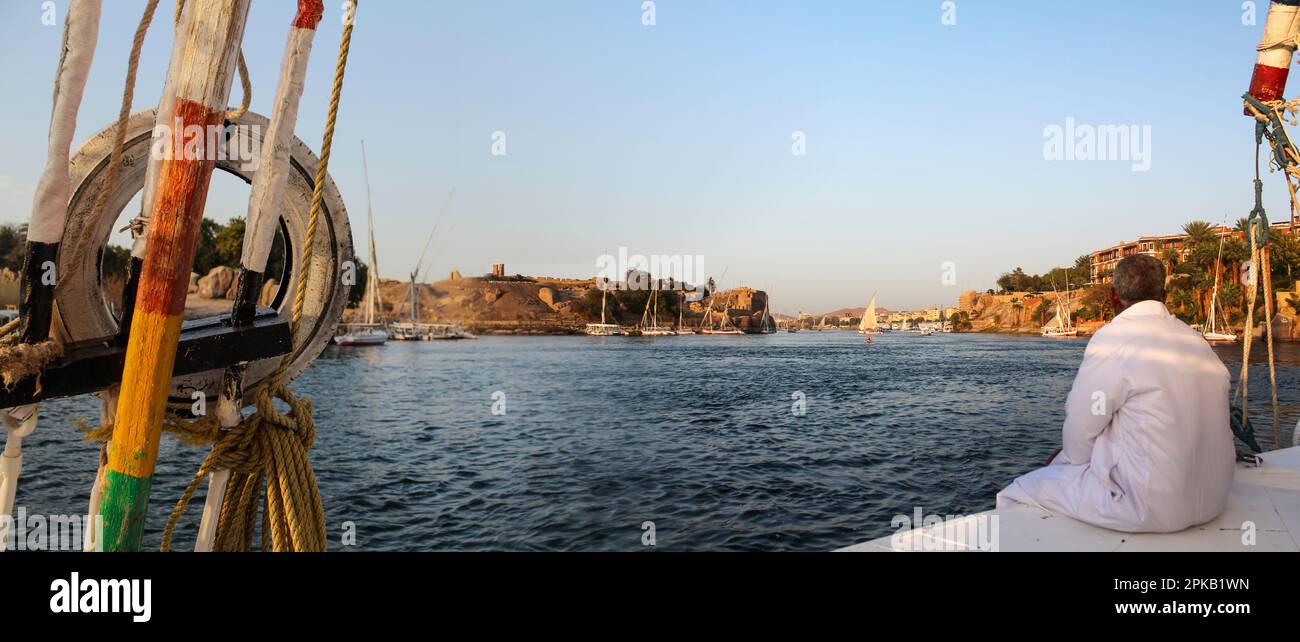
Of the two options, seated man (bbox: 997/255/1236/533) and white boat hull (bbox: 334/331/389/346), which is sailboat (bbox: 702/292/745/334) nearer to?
white boat hull (bbox: 334/331/389/346)

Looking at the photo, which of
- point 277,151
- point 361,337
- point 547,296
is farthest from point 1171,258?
point 547,296

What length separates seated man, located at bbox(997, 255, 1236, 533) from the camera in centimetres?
317

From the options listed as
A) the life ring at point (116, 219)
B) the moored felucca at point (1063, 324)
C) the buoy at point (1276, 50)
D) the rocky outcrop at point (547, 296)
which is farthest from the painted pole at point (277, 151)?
the rocky outcrop at point (547, 296)

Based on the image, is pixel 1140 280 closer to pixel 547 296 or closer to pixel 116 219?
pixel 116 219

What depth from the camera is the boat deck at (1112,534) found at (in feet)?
10.1

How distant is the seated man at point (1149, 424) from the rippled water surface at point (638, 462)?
631 cm

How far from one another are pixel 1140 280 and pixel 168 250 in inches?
173

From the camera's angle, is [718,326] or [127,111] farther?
[718,326]

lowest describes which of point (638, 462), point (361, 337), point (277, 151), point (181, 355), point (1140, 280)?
point (638, 462)

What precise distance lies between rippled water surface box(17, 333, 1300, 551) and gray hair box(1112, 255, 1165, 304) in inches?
259

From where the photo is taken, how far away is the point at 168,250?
2.32m
